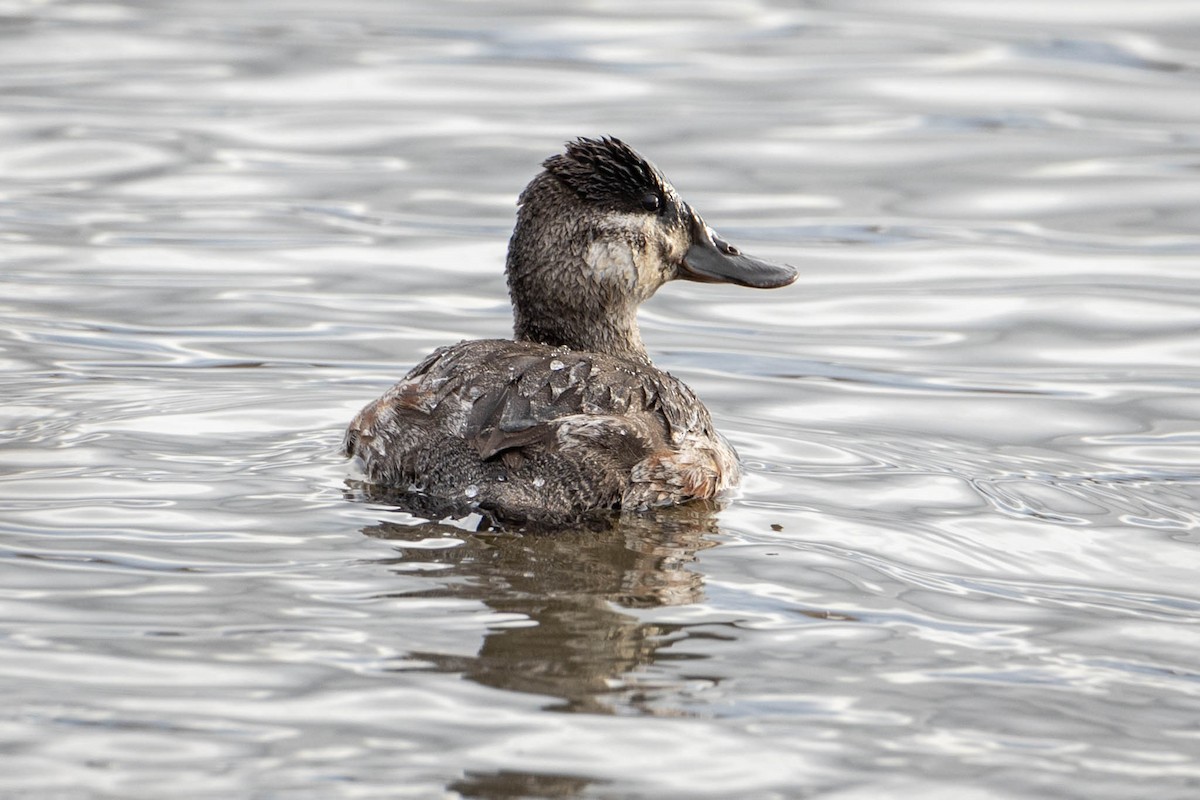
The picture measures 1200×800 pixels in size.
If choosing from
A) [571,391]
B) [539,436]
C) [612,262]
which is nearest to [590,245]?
[612,262]

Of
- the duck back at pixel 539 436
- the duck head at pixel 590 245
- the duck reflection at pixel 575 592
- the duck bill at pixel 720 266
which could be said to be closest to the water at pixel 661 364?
the duck reflection at pixel 575 592

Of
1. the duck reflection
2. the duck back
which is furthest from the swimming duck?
the duck reflection

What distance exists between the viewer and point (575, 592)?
5.55m

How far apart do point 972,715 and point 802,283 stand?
21.8 feet

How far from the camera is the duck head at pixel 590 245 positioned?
728 cm

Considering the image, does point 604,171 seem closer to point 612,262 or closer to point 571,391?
point 612,262

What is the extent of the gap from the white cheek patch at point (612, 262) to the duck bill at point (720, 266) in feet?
1.45

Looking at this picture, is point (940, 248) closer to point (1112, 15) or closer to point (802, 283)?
point (802, 283)

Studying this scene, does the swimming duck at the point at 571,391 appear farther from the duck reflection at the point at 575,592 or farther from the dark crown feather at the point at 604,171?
the duck reflection at the point at 575,592

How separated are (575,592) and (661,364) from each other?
4066mm

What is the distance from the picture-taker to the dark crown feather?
7277 mm

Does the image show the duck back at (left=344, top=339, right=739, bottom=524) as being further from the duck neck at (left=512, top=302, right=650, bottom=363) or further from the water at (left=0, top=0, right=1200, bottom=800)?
the duck neck at (left=512, top=302, right=650, bottom=363)

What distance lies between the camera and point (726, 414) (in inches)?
332

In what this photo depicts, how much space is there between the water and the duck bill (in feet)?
2.17
